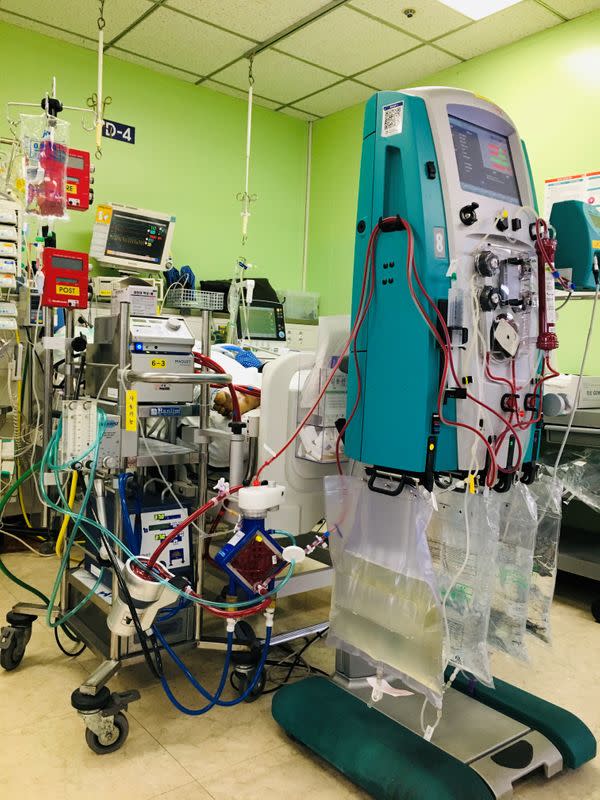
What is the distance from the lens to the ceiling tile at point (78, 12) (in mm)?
3986

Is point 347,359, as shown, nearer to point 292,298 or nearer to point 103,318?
point 103,318

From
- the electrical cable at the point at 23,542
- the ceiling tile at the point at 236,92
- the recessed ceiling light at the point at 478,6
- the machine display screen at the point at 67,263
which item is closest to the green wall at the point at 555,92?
the recessed ceiling light at the point at 478,6

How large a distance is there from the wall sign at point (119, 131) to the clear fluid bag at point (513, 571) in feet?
13.0

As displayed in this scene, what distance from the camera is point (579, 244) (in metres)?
2.10

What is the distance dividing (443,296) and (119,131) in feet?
12.5

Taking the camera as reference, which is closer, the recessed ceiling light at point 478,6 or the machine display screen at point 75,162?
the machine display screen at point 75,162

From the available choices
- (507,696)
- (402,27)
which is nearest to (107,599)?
(507,696)

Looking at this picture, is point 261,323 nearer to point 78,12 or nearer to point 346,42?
point 346,42

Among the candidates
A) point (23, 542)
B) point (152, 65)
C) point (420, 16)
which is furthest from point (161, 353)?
point (152, 65)

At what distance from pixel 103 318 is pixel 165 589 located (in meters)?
1.03

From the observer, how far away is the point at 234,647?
2088 millimetres

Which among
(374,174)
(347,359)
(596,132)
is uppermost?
(596,132)

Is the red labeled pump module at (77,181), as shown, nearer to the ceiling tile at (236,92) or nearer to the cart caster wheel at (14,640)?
the cart caster wheel at (14,640)

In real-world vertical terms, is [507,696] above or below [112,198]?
below
